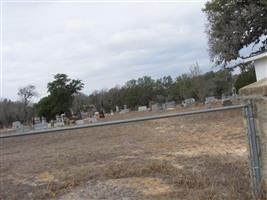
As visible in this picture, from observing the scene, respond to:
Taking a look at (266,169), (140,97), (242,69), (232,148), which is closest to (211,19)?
(242,69)

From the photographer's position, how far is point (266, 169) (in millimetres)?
4664

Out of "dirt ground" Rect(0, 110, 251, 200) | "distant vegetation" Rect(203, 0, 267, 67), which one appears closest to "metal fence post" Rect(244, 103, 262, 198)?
"dirt ground" Rect(0, 110, 251, 200)

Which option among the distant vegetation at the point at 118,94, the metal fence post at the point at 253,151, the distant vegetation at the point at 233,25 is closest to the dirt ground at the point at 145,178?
the metal fence post at the point at 253,151

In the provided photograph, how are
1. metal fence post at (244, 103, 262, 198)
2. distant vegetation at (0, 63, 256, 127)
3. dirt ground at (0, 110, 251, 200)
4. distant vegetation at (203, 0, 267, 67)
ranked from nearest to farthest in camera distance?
1. metal fence post at (244, 103, 262, 198)
2. dirt ground at (0, 110, 251, 200)
3. distant vegetation at (203, 0, 267, 67)
4. distant vegetation at (0, 63, 256, 127)

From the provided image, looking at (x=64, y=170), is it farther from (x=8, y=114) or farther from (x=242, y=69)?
(x=8, y=114)

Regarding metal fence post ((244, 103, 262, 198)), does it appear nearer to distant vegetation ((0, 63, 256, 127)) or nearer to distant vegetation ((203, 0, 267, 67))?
distant vegetation ((203, 0, 267, 67))

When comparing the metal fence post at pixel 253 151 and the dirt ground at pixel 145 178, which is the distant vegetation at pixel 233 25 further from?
the metal fence post at pixel 253 151

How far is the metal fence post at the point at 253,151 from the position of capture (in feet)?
15.3

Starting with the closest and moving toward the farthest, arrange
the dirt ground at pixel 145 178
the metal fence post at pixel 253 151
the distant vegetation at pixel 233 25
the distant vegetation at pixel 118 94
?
the metal fence post at pixel 253 151, the dirt ground at pixel 145 178, the distant vegetation at pixel 233 25, the distant vegetation at pixel 118 94

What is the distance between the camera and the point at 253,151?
465 centimetres

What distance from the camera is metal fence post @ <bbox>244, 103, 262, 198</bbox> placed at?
183 inches

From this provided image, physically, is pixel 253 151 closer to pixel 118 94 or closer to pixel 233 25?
pixel 233 25

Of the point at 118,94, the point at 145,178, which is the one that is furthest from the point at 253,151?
the point at 118,94

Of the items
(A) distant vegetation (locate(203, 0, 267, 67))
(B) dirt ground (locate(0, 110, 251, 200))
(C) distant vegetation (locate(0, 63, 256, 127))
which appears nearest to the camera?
(B) dirt ground (locate(0, 110, 251, 200))
